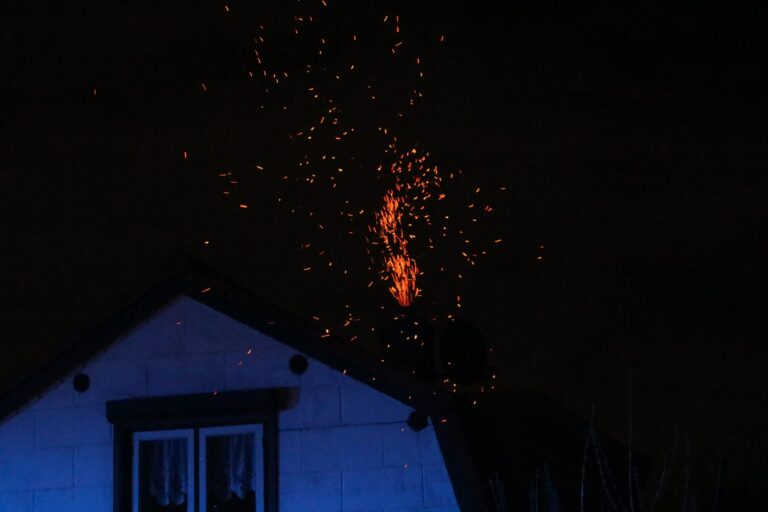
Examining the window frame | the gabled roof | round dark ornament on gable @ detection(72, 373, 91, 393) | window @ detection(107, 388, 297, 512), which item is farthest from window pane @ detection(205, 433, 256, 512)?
round dark ornament on gable @ detection(72, 373, 91, 393)

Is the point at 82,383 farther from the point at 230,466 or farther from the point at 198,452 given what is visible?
the point at 230,466

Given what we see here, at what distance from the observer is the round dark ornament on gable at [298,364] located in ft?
41.4

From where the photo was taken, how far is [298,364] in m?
12.6

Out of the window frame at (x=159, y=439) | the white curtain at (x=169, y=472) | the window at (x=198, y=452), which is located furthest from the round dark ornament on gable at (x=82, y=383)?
the white curtain at (x=169, y=472)

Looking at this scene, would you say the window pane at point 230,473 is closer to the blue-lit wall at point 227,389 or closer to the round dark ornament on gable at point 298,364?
the blue-lit wall at point 227,389

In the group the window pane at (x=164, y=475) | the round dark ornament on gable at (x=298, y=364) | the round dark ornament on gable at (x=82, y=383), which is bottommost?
the window pane at (x=164, y=475)

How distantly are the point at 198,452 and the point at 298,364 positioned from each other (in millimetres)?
1188

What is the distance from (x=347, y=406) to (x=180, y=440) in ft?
5.25

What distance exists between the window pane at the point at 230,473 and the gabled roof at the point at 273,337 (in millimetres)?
1018

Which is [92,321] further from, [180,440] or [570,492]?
[570,492]

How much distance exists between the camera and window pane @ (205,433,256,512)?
494 inches

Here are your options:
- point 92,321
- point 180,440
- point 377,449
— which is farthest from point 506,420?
point 92,321

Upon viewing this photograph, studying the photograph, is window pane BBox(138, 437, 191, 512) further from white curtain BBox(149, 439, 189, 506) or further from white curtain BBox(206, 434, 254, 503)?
white curtain BBox(206, 434, 254, 503)

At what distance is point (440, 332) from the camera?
1485cm
